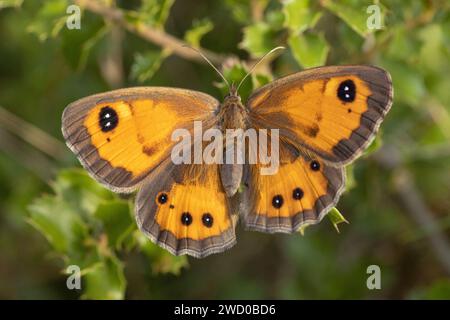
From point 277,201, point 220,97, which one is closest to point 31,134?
point 220,97

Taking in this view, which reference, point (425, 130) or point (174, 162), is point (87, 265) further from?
point (425, 130)

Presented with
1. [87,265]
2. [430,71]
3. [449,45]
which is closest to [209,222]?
[87,265]

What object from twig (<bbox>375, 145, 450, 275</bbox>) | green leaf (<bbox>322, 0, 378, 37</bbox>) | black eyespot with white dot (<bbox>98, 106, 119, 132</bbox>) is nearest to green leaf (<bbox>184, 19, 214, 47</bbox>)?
green leaf (<bbox>322, 0, 378, 37</bbox>)

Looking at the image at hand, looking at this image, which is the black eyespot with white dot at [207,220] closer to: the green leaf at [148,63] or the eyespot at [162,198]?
the eyespot at [162,198]

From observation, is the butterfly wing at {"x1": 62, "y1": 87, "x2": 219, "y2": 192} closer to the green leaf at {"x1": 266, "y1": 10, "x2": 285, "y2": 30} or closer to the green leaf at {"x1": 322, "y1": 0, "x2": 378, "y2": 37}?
the green leaf at {"x1": 266, "y1": 10, "x2": 285, "y2": 30}

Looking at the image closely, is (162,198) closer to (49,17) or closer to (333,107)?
(333,107)

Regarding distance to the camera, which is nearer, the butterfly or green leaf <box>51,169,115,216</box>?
the butterfly
